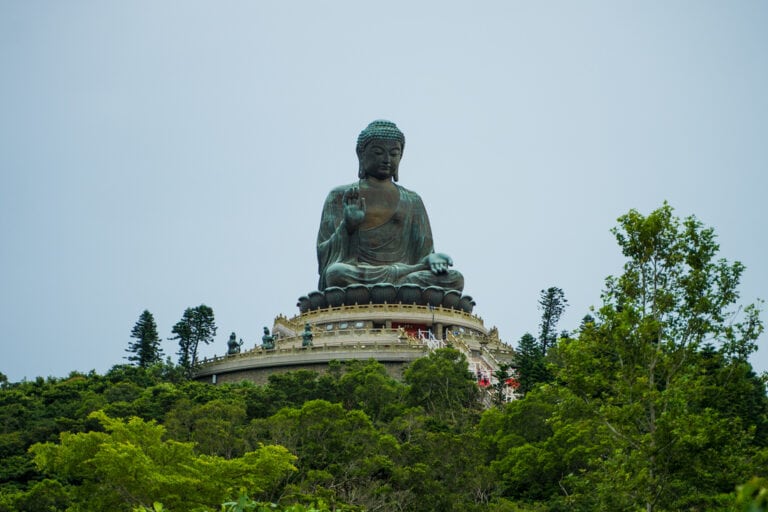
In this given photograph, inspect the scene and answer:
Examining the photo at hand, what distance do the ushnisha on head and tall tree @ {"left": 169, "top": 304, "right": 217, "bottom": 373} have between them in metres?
9.67

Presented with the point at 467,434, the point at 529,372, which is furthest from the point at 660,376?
the point at 529,372

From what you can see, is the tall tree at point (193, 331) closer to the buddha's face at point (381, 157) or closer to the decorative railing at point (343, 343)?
the decorative railing at point (343, 343)

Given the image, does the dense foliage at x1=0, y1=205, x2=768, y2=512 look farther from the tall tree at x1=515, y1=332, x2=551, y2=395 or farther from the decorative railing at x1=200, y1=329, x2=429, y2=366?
the decorative railing at x1=200, y1=329, x2=429, y2=366

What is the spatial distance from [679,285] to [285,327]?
2537 cm

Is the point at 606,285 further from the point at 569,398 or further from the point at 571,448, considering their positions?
the point at 571,448

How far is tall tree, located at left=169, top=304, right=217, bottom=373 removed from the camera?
123ft

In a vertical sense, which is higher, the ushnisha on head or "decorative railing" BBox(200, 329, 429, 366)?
the ushnisha on head

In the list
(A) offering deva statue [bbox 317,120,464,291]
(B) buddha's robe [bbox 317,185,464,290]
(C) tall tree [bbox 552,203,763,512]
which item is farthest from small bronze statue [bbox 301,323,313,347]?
(C) tall tree [bbox 552,203,763,512]

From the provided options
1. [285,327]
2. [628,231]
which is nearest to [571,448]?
[628,231]

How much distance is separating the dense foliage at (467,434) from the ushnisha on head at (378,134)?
53.7ft

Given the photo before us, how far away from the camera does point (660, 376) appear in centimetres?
1656

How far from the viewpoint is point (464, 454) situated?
21.6 meters

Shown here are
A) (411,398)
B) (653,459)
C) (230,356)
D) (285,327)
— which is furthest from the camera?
(285,327)

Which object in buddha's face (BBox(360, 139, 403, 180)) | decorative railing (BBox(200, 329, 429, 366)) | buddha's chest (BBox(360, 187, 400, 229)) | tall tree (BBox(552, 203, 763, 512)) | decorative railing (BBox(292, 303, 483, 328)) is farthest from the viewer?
buddha's face (BBox(360, 139, 403, 180))
